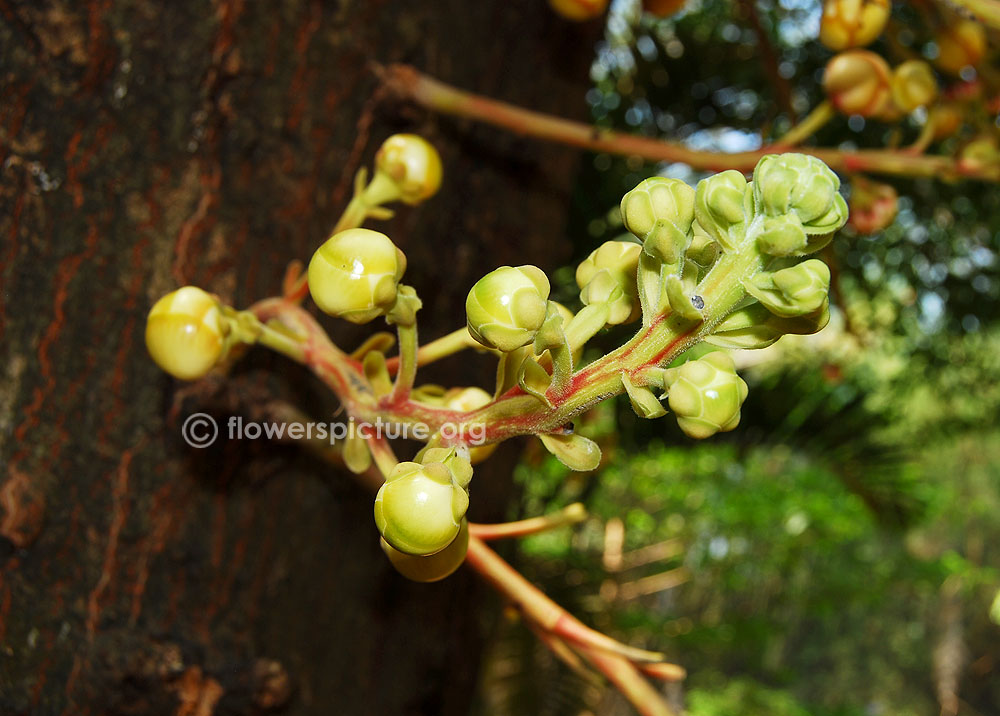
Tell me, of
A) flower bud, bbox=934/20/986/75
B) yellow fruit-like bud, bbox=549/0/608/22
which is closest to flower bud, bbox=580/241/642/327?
yellow fruit-like bud, bbox=549/0/608/22

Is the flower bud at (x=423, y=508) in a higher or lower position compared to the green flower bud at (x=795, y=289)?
lower

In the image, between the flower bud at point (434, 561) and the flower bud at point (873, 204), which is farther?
the flower bud at point (873, 204)

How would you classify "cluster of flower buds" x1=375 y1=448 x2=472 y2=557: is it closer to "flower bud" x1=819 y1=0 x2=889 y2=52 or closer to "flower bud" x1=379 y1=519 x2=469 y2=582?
"flower bud" x1=379 y1=519 x2=469 y2=582

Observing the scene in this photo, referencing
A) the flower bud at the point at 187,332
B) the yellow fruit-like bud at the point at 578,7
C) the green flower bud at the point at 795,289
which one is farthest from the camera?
the yellow fruit-like bud at the point at 578,7

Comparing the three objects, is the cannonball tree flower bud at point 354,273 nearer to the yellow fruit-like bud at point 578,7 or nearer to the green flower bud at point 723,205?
the green flower bud at point 723,205

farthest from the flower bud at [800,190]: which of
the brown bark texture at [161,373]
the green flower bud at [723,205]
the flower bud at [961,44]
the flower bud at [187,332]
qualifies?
the flower bud at [961,44]

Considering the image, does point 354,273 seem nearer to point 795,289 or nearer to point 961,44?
point 795,289

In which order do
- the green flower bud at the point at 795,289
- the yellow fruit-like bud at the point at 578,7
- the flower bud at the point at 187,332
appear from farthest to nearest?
the yellow fruit-like bud at the point at 578,7
the flower bud at the point at 187,332
the green flower bud at the point at 795,289
